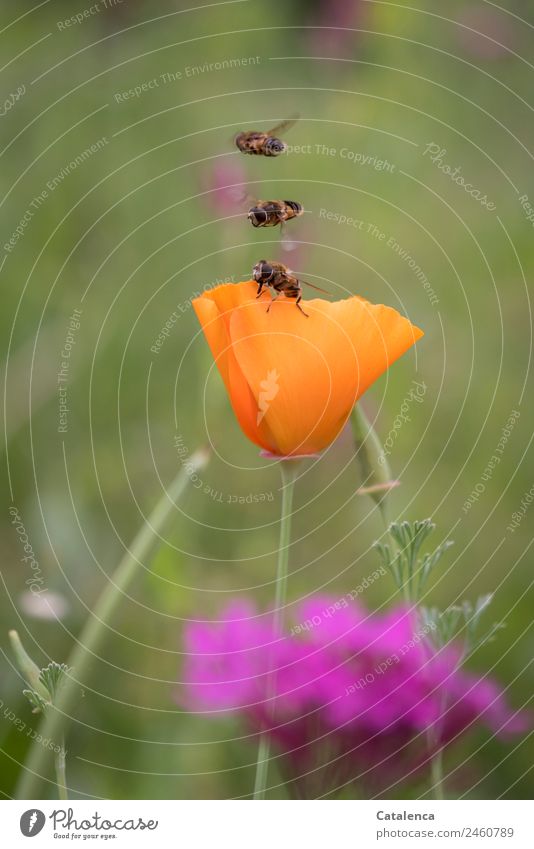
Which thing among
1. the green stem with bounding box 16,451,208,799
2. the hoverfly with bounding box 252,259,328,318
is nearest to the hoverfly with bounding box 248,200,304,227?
the hoverfly with bounding box 252,259,328,318

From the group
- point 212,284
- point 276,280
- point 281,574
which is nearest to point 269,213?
point 276,280

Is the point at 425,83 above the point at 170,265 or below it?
above

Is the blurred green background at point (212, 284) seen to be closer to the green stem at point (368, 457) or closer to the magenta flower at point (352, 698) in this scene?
the magenta flower at point (352, 698)

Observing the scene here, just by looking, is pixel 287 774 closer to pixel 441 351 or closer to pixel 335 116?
pixel 441 351

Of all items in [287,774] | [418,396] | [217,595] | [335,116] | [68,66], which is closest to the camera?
[287,774]

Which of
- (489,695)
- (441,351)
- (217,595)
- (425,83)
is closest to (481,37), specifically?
(425,83)

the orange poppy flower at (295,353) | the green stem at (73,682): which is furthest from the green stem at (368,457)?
the green stem at (73,682)
